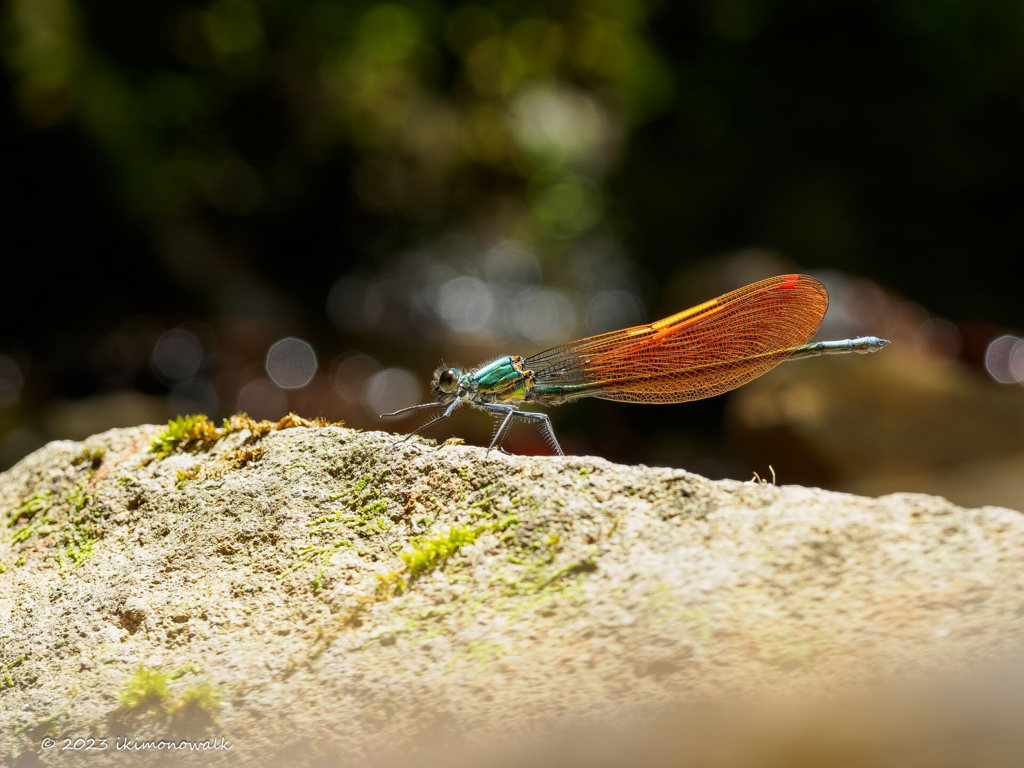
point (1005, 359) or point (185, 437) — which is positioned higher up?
point (1005, 359)

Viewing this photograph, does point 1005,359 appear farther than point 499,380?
Yes

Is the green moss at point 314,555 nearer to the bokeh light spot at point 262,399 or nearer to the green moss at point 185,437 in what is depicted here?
the green moss at point 185,437

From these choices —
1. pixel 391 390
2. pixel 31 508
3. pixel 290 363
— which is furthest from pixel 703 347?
pixel 290 363

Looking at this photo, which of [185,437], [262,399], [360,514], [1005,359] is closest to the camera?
[360,514]

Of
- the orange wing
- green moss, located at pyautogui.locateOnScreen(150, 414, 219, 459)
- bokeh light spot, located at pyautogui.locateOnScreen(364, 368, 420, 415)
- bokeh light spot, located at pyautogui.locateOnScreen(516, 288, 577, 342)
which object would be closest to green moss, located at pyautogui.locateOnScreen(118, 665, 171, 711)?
green moss, located at pyautogui.locateOnScreen(150, 414, 219, 459)

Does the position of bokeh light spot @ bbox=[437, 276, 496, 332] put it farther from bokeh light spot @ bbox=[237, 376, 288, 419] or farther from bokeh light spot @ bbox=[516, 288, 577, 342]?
bokeh light spot @ bbox=[237, 376, 288, 419]

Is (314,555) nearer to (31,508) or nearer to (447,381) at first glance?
(447,381)
